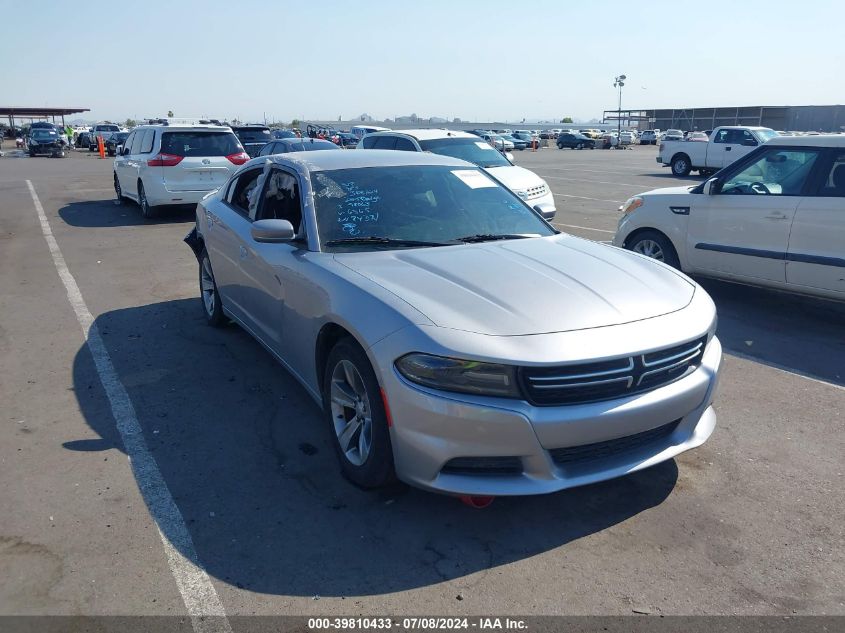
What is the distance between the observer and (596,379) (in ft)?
10.2

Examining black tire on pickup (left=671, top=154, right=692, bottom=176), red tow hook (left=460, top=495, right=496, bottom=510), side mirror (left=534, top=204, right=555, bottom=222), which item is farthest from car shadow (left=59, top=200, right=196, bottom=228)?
black tire on pickup (left=671, top=154, right=692, bottom=176)

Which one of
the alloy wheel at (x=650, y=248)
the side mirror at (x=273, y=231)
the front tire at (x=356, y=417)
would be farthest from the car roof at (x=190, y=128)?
the front tire at (x=356, y=417)

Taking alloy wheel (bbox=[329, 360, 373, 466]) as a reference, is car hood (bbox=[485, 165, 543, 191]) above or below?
above

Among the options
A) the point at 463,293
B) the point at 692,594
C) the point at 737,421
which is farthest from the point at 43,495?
the point at 737,421

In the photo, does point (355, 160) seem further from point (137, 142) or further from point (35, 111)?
point (35, 111)

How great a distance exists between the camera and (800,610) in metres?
2.82

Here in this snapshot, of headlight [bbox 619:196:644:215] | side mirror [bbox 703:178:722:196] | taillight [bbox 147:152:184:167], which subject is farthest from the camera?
taillight [bbox 147:152:184:167]

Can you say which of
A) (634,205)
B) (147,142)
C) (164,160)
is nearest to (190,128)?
(164,160)

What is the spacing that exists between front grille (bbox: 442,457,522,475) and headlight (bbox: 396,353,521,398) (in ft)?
0.97

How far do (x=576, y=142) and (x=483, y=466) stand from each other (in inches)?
2276

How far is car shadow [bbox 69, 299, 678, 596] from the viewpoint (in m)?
3.10

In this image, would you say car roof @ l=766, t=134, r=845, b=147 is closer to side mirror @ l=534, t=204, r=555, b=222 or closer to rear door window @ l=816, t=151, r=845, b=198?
rear door window @ l=816, t=151, r=845, b=198

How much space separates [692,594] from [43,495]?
319 cm

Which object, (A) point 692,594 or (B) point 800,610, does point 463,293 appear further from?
(B) point 800,610
